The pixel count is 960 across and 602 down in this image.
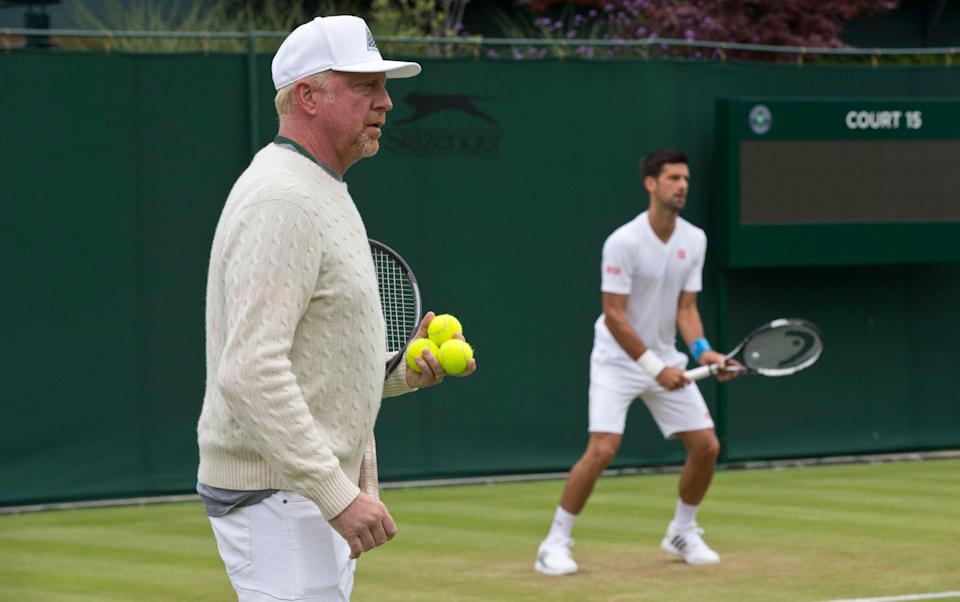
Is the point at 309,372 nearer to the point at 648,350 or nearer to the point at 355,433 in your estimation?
the point at 355,433

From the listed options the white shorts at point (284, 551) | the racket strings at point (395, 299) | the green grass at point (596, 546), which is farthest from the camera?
the green grass at point (596, 546)

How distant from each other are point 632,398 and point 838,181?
13.9 feet

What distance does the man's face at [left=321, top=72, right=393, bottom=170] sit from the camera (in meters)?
3.79

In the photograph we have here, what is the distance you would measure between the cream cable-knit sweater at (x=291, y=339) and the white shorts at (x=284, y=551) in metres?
0.06

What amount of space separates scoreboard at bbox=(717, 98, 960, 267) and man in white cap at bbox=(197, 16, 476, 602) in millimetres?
8294

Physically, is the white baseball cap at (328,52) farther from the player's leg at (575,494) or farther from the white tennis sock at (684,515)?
the white tennis sock at (684,515)

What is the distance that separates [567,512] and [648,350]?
869 mm

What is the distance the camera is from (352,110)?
382cm

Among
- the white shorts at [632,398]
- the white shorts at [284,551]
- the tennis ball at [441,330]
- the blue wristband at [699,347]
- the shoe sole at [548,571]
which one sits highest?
the tennis ball at [441,330]

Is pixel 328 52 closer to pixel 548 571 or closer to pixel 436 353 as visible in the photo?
pixel 436 353

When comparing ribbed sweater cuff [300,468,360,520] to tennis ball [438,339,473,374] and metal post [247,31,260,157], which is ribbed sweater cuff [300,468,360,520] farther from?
metal post [247,31,260,157]

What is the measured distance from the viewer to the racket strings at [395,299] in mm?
4703

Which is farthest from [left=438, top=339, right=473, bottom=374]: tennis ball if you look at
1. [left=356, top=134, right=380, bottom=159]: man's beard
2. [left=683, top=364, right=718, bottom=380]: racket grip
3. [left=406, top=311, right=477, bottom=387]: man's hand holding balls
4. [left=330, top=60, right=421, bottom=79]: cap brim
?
[left=683, top=364, right=718, bottom=380]: racket grip

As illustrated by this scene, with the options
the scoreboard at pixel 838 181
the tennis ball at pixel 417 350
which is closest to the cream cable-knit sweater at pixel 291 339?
the tennis ball at pixel 417 350
